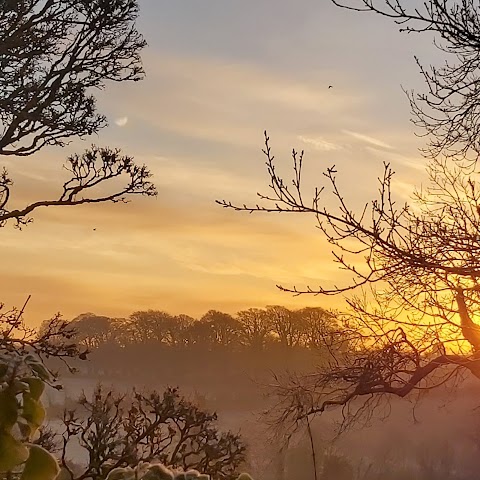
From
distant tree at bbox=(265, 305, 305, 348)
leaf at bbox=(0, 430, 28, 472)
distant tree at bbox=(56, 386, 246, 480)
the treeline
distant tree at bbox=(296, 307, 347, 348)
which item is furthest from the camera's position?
the treeline

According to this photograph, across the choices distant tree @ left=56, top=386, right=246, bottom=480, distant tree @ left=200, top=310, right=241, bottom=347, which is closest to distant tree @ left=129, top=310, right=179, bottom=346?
distant tree @ left=200, top=310, right=241, bottom=347

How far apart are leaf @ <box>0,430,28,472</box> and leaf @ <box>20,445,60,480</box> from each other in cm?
2

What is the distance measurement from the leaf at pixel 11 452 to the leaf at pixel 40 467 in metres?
0.02

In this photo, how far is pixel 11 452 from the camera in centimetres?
70

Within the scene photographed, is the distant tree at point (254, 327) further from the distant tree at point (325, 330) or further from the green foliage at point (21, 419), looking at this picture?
the green foliage at point (21, 419)

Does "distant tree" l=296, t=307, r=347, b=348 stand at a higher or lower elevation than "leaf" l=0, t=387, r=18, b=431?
higher

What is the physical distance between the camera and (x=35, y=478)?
718 millimetres

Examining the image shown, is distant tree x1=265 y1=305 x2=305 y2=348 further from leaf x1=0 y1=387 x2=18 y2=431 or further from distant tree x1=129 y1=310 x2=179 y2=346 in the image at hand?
leaf x1=0 y1=387 x2=18 y2=431

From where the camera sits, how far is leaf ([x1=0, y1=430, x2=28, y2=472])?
0.70m

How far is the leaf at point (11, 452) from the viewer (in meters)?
0.70

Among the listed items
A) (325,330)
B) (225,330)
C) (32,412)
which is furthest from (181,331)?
(32,412)

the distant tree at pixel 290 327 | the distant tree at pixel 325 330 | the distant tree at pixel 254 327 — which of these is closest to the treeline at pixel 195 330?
the distant tree at pixel 254 327

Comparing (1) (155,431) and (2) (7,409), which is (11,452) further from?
(1) (155,431)

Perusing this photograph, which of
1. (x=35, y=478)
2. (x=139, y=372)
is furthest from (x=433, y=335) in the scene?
(x=139, y=372)
